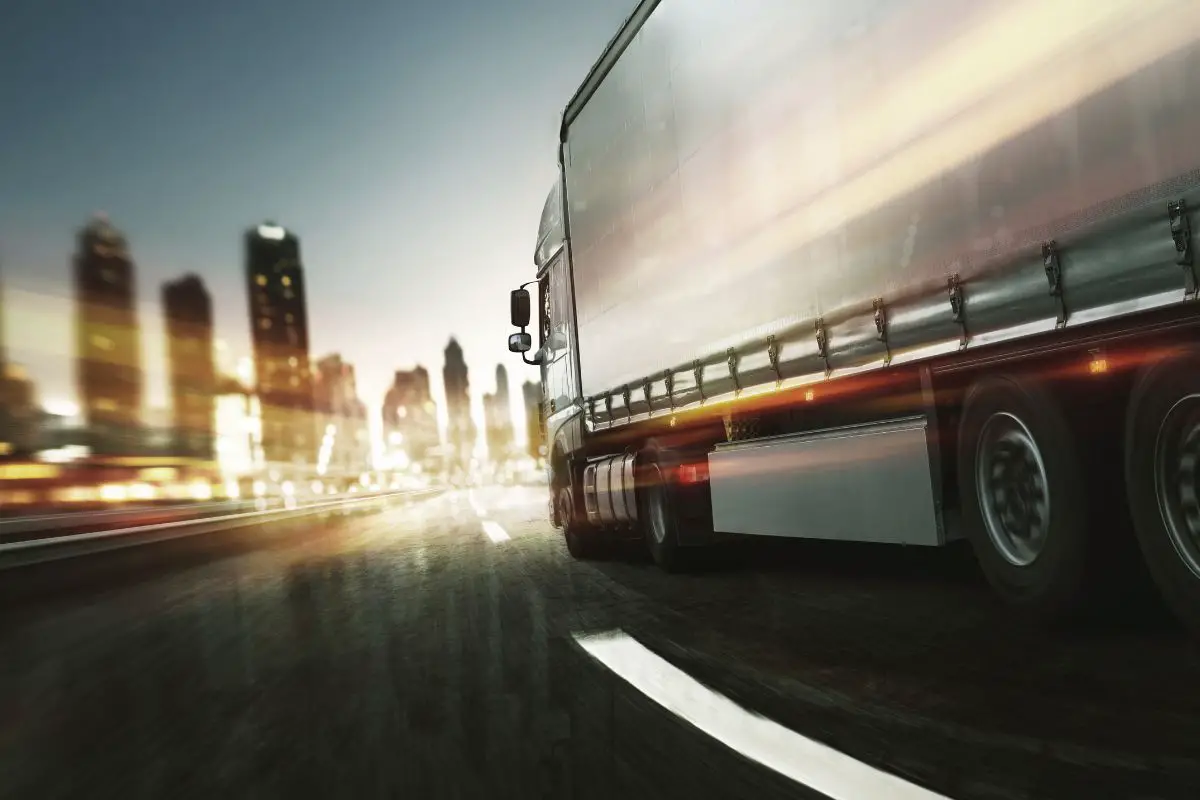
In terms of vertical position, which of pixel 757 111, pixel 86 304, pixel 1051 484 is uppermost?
pixel 86 304

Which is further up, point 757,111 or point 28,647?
point 757,111

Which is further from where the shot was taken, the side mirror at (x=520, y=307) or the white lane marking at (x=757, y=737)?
the side mirror at (x=520, y=307)

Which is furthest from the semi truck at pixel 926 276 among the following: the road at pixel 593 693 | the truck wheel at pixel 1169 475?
the road at pixel 593 693

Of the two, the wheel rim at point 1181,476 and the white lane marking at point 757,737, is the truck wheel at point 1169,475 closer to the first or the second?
the wheel rim at point 1181,476

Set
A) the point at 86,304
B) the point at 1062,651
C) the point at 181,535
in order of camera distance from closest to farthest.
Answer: the point at 1062,651, the point at 181,535, the point at 86,304

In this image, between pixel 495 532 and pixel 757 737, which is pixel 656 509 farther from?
pixel 495 532

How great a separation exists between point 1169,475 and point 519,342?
10.8m

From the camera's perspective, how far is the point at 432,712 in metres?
4.69

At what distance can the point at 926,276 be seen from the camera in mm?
5703

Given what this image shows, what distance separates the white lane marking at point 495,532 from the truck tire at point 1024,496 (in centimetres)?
1107

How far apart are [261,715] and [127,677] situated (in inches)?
72.1

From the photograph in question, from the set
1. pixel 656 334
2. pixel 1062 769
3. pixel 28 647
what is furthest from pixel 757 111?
pixel 28 647

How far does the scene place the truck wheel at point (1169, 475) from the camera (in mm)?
4441

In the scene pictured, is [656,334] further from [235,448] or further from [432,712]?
[235,448]
